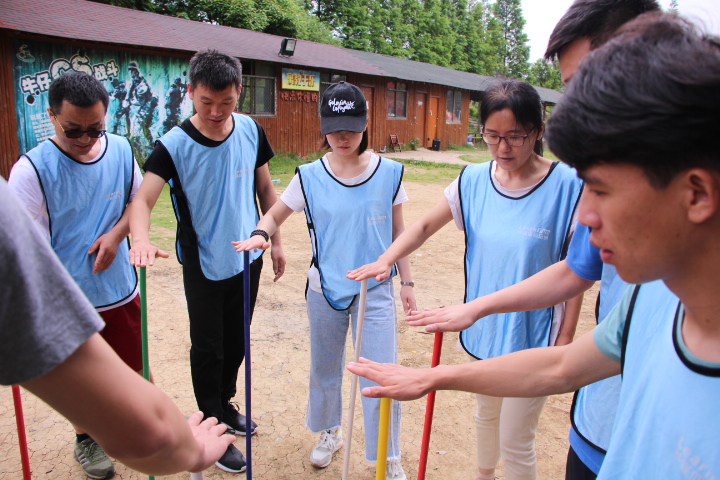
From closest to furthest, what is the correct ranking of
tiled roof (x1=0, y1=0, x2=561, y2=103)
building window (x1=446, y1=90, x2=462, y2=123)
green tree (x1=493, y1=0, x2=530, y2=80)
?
tiled roof (x1=0, y1=0, x2=561, y2=103), building window (x1=446, y1=90, x2=462, y2=123), green tree (x1=493, y1=0, x2=530, y2=80)

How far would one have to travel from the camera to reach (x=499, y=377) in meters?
1.53

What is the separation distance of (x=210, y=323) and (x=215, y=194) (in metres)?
0.73

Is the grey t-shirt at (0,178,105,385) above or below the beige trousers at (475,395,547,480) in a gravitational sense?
above

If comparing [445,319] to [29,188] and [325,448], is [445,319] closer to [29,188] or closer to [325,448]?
[325,448]

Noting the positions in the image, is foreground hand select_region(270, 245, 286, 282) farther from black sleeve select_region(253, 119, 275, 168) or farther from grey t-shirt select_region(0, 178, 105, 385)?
grey t-shirt select_region(0, 178, 105, 385)

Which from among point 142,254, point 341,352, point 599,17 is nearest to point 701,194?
point 599,17

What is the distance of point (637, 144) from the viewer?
3.01ft

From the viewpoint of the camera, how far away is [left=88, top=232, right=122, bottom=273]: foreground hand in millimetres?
2799

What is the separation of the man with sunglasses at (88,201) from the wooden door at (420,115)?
864 inches

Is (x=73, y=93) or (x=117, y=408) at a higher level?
(x=73, y=93)

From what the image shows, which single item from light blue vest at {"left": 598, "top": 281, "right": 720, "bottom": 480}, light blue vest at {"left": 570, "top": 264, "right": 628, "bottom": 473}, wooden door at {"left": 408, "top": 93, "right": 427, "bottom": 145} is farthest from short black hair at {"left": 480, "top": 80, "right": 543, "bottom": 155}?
wooden door at {"left": 408, "top": 93, "right": 427, "bottom": 145}

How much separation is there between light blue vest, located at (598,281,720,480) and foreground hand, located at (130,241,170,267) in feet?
6.58

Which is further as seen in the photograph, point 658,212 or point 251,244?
point 251,244

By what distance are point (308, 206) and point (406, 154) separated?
64.6ft
